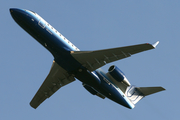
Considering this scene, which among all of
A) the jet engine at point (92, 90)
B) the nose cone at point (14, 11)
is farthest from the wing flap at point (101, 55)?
the nose cone at point (14, 11)

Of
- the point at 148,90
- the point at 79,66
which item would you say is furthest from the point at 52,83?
the point at 148,90

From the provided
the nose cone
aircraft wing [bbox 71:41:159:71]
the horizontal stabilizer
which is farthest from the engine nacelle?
the nose cone

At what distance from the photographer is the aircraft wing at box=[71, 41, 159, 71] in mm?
28547

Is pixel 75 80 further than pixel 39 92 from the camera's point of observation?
No

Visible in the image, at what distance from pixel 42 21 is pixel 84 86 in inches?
416

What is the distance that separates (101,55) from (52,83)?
927 centimetres

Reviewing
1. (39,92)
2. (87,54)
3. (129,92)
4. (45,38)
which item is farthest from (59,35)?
(129,92)

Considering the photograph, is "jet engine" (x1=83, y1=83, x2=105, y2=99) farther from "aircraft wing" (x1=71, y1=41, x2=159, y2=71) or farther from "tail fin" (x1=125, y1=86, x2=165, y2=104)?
"aircraft wing" (x1=71, y1=41, x2=159, y2=71)

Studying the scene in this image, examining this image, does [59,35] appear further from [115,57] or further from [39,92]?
[39,92]

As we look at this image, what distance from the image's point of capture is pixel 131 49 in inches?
1109

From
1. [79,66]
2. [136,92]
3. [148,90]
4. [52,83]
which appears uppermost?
[52,83]

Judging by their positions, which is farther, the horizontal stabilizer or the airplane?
the horizontal stabilizer

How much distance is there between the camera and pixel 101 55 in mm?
30547

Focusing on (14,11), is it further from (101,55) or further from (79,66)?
(101,55)
